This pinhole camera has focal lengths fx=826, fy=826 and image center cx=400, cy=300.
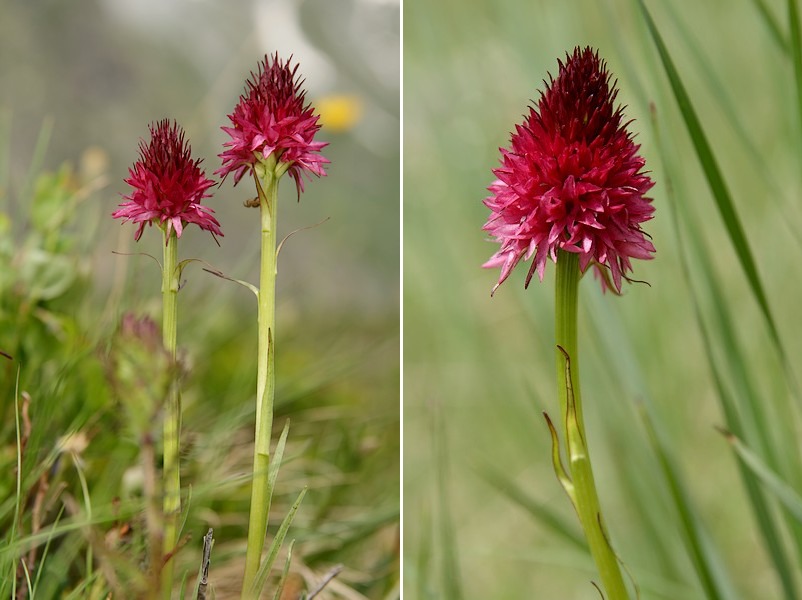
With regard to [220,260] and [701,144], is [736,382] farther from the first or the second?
[220,260]

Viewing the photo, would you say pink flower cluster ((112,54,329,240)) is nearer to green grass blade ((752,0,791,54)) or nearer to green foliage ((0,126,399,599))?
green foliage ((0,126,399,599))

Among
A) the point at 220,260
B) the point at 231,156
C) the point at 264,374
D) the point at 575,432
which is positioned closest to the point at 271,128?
the point at 231,156

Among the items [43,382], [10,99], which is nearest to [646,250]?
[43,382]

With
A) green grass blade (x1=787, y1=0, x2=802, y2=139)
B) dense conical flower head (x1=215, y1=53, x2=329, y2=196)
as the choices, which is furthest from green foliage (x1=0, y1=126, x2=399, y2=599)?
green grass blade (x1=787, y1=0, x2=802, y2=139)

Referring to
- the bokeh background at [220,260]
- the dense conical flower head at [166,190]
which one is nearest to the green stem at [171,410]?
the dense conical flower head at [166,190]

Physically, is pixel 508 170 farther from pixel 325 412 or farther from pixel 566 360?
pixel 325 412
